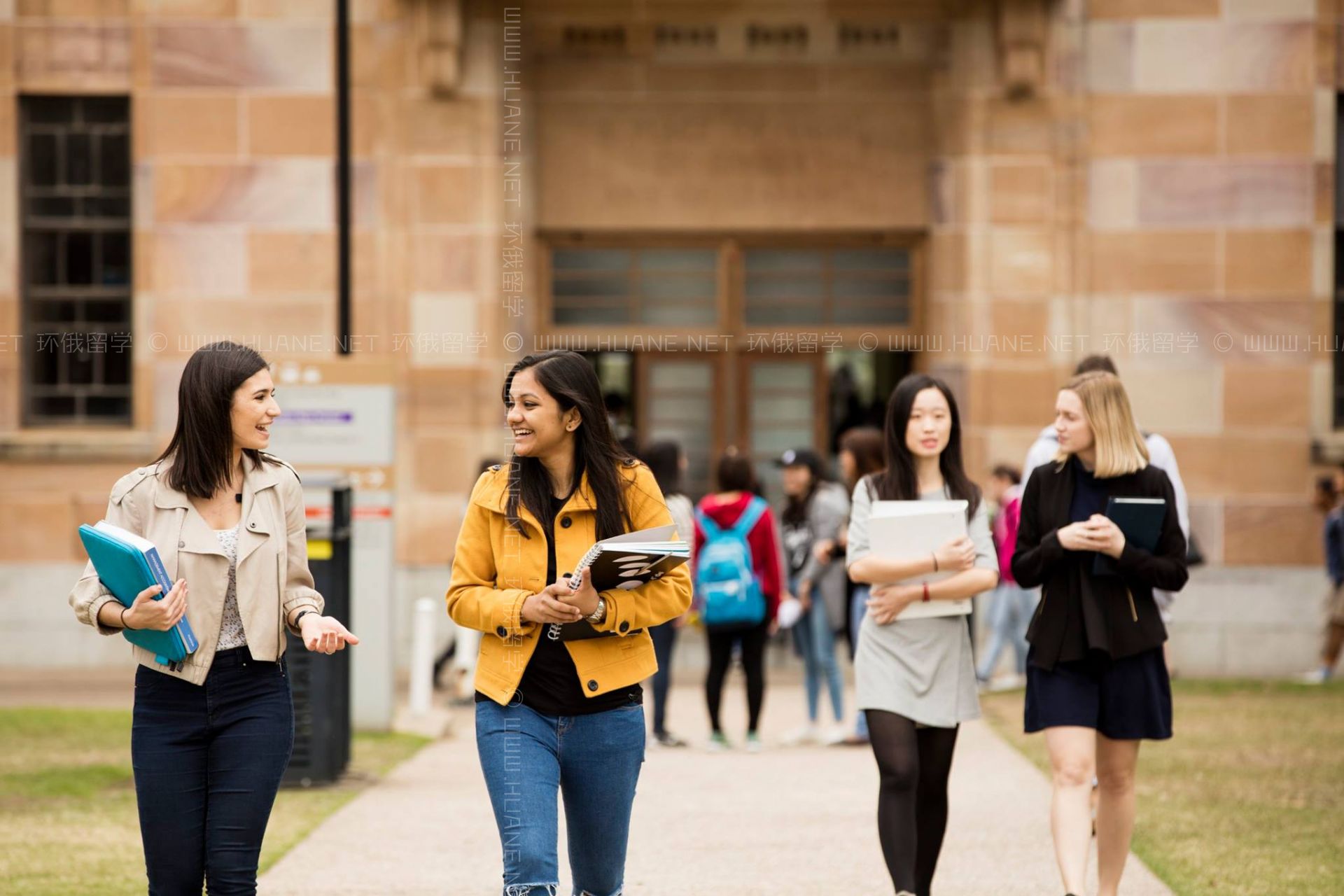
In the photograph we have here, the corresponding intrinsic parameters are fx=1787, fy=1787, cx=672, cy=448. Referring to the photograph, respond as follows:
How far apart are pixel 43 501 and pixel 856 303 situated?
7.55 meters

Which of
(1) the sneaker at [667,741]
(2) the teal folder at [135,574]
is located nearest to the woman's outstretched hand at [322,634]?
(2) the teal folder at [135,574]

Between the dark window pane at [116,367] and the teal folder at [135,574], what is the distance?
11974mm

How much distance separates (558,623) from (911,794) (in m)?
2.03

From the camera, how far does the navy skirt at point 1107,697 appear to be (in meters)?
6.15

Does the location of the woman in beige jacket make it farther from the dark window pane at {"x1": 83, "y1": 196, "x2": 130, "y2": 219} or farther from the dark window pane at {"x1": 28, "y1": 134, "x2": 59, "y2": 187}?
the dark window pane at {"x1": 28, "y1": 134, "x2": 59, "y2": 187}

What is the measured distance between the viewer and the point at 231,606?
4852 mm

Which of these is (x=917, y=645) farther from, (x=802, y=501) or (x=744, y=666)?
(x=802, y=501)

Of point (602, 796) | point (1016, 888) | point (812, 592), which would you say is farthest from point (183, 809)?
point (812, 592)

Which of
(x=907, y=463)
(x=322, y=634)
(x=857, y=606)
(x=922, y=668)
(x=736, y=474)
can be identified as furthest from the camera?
(x=736, y=474)

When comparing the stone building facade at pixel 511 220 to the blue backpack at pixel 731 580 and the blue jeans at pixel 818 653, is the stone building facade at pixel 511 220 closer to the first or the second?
the blue jeans at pixel 818 653

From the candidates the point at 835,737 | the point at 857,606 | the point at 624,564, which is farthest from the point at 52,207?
the point at 624,564

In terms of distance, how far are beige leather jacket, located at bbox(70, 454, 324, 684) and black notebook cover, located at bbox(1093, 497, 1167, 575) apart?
2756 mm

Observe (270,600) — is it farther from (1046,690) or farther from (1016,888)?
(1016,888)

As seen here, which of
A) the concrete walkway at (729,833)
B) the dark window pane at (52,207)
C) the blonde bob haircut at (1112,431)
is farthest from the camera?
the dark window pane at (52,207)
